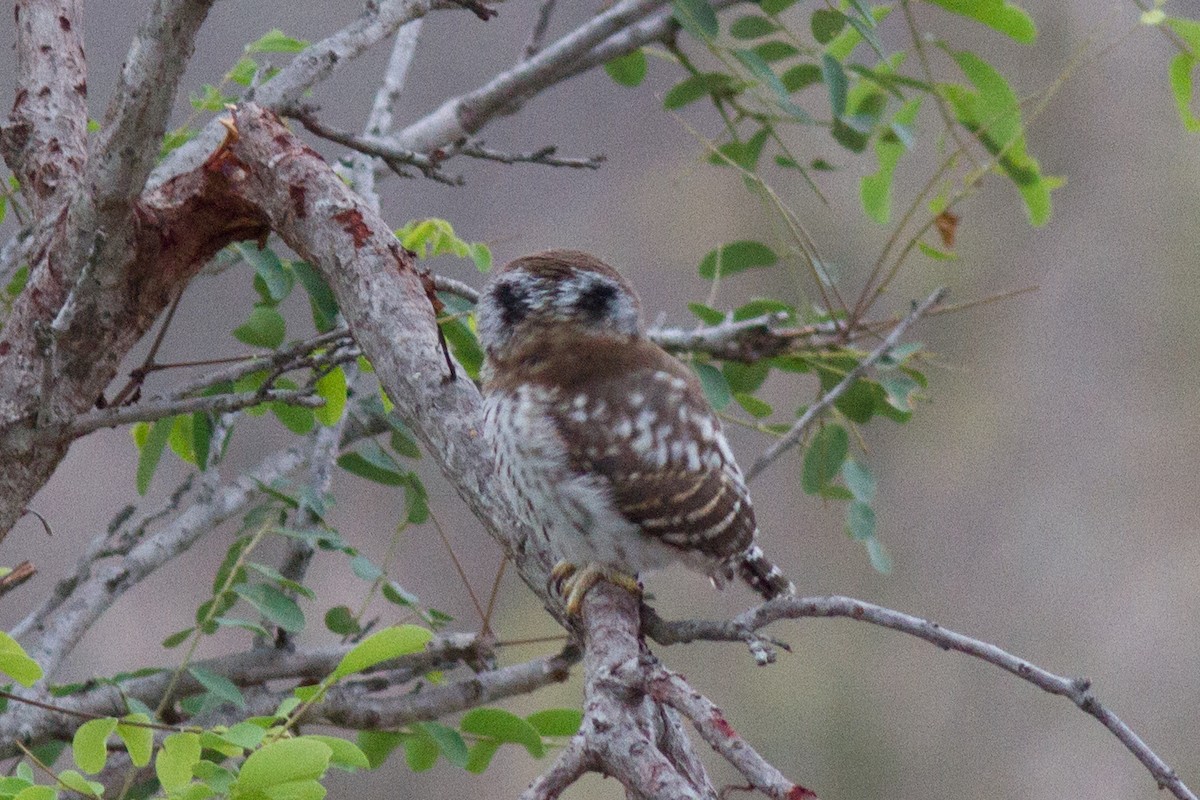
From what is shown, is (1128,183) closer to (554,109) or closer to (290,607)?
(554,109)

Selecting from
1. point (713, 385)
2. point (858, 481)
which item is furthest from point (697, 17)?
point (858, 481)

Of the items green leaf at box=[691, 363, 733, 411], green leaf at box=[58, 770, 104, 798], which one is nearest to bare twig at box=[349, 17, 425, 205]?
green leaf at box=[691, 363, 733, 411]

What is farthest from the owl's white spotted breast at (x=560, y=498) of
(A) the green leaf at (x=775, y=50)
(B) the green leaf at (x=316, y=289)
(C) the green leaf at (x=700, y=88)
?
(A) the green leaf at (x=775, y=50)

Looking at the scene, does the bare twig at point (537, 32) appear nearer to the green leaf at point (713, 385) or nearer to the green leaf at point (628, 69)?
the green leaf at point (628, 69)

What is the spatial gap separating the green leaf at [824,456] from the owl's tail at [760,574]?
1.86 feet

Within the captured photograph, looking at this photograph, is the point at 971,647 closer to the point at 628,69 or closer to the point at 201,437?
the point at 201,437

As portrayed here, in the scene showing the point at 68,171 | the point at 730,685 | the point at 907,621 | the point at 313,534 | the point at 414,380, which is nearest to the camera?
the point at 907,621

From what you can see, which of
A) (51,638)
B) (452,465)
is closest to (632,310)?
(452,465)

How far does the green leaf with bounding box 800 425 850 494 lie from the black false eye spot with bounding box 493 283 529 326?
31.7 inches

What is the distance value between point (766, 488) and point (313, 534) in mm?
4230

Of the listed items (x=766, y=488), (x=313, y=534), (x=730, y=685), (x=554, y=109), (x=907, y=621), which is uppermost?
(x=554, y=109)

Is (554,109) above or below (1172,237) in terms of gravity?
below

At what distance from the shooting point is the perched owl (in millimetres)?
1682

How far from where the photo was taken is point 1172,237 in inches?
239
